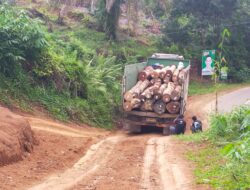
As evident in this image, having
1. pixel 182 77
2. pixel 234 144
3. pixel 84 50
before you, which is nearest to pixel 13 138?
pixel 234 144

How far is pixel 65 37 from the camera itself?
25.7 m

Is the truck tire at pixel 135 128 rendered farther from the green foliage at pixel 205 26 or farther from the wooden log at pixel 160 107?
the green foliage at pixel 205 26

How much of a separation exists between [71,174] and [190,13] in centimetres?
2707

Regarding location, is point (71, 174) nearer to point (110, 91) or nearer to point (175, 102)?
point (175, 102)

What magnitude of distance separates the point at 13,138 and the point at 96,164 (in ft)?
6.58

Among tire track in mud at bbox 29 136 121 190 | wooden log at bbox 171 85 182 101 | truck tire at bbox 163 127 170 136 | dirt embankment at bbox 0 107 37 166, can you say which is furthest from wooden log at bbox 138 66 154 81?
dirt embankment at bbox 0 107 37 166

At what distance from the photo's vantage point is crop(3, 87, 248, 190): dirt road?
880 cm

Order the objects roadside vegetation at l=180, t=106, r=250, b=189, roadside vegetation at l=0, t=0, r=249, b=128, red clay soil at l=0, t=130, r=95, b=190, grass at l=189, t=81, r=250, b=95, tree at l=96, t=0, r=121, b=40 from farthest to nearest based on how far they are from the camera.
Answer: grass at l=189, t=81, r=250, b=95 → tree at l=96, t=0, r=121, b=40 → roadside vegetation at l=0, t=0, r=249, b=128 → red clay soil at l=0, t=130, r=95, b=190 → roadside vegetation at l=180, t=106, r=250, b=189

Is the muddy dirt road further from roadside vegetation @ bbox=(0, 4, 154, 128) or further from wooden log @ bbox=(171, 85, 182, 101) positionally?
wooden log @ bbox=(171, 85, 182, 101)

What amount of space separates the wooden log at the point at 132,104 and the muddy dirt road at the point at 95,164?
58.6 inches

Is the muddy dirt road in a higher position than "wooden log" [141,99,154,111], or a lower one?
lower

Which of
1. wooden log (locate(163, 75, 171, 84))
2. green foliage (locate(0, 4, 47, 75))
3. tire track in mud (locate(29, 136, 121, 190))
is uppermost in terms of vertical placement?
green foliage (locate(0, 4, 47, 75))

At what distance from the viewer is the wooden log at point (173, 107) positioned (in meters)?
16.8

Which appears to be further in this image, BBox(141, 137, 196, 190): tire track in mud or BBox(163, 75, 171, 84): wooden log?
BBox(163, 75, 171, 84): wooden log
